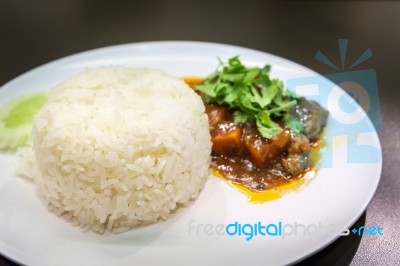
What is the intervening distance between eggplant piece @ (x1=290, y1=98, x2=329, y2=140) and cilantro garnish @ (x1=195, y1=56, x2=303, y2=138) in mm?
48

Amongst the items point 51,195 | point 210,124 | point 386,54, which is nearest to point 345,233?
point 210,124

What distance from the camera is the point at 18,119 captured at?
342 cm

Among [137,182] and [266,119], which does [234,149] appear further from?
[137,182]

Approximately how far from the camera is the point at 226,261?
8.11ft

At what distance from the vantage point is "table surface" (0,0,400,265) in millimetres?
4672

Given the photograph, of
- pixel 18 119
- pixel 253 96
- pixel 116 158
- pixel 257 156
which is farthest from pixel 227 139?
pixel 18 119

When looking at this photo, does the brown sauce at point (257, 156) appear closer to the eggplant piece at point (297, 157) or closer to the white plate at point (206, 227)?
the eggplant piece at point (297, 157)

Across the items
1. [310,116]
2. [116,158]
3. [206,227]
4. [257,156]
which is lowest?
[206,227]

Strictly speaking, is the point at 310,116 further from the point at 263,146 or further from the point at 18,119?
the point at 18,119

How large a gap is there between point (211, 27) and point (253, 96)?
78.3 inches

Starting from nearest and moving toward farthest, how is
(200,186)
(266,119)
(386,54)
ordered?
(200,186) → (266,119) → (386,54)

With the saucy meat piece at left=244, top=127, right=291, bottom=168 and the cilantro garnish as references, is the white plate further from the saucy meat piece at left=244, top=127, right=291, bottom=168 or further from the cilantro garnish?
the cilantro garnish

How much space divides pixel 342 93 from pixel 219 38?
1.74m

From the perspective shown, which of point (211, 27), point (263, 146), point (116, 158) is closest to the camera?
point (116, 158)
